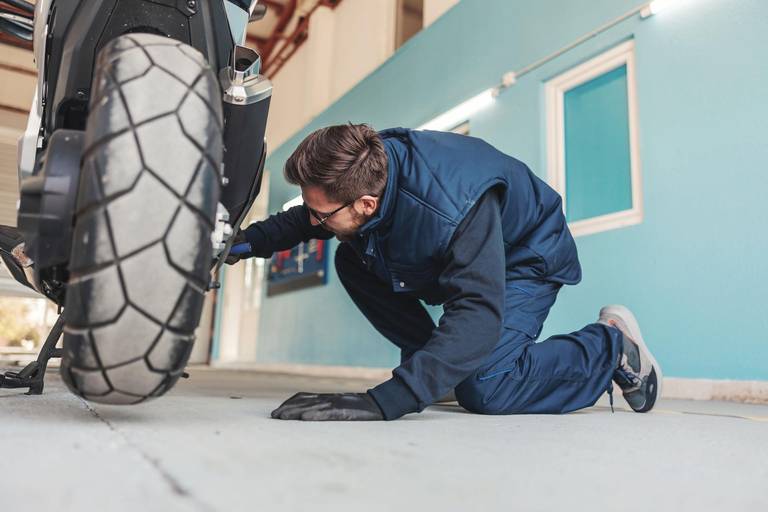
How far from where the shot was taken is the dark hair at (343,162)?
3.37 feet

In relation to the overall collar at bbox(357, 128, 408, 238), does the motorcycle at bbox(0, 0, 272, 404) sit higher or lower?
lower

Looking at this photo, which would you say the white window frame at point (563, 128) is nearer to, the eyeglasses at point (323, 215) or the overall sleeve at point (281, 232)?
the overall sleeve at point (281, 232)

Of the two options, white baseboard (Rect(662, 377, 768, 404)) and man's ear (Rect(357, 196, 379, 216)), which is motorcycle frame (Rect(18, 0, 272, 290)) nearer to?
man's ear (Rect(357, 196, 379, 216))

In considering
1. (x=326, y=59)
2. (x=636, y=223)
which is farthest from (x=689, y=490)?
(x=326, y=59)

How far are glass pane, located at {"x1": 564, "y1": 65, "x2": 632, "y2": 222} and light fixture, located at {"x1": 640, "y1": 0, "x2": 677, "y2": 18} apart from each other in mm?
233

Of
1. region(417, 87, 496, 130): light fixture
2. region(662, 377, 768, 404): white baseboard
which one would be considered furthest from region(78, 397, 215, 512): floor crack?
region(417, 87, 496, 130): light fixture

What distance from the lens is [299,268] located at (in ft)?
16.3

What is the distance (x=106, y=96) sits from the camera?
2.05 ft

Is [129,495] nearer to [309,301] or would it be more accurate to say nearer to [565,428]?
[565,428]

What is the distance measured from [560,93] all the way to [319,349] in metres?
2.70

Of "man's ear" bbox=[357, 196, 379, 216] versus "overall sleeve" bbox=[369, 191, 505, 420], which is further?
"man's ear" bbox=[357, 196, 379, 216]

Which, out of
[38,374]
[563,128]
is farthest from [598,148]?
[38,374]

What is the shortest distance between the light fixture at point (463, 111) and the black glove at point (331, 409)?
2.46 metres

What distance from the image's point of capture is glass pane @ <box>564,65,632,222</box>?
240 cm
